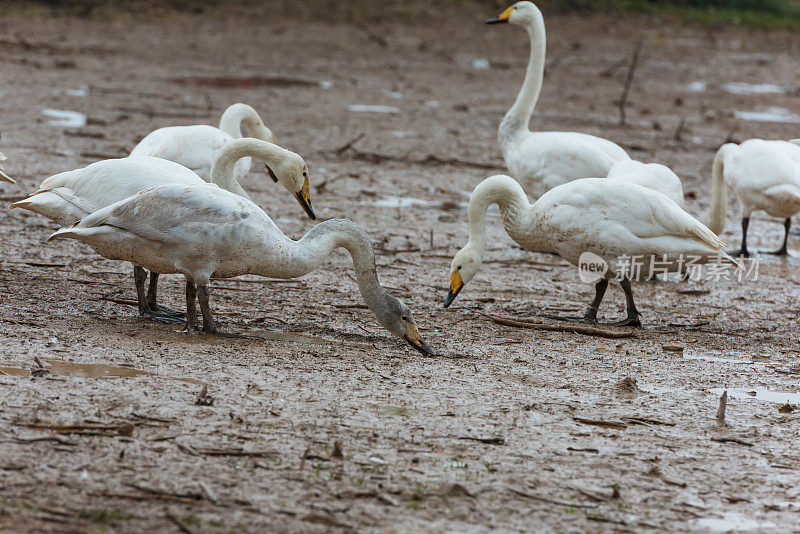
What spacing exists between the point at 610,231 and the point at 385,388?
6.74 ft

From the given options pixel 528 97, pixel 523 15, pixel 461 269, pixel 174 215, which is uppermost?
pixel 523 15

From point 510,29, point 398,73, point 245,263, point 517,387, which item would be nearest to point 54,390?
point 245,263

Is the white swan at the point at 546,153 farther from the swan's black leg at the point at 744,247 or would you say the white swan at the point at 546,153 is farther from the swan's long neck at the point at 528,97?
the swan's black leg at the point at 744,247

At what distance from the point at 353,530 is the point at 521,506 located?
2.16 feet

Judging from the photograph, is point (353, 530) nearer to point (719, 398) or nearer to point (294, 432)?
point (294, 432)

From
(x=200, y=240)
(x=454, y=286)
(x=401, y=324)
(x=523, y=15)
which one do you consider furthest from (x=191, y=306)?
(x=523, y=15)

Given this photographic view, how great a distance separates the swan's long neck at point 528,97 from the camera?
9094 millimetres

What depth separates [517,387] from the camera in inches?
204

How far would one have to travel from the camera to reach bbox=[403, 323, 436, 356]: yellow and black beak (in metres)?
5.66

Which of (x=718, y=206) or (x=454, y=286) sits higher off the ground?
(x=718, y=206)

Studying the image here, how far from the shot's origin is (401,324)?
5691 millimetres

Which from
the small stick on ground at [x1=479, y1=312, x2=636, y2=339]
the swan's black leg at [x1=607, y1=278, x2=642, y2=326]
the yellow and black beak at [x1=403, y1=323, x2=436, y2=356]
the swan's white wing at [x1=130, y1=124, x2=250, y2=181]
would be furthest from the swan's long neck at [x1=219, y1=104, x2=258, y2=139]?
the swan's black leg at [x1=607, y1=278, x2=642, y2=326]

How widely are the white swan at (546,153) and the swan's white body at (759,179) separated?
0.98m

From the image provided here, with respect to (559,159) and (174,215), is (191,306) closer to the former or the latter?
(174,215)
